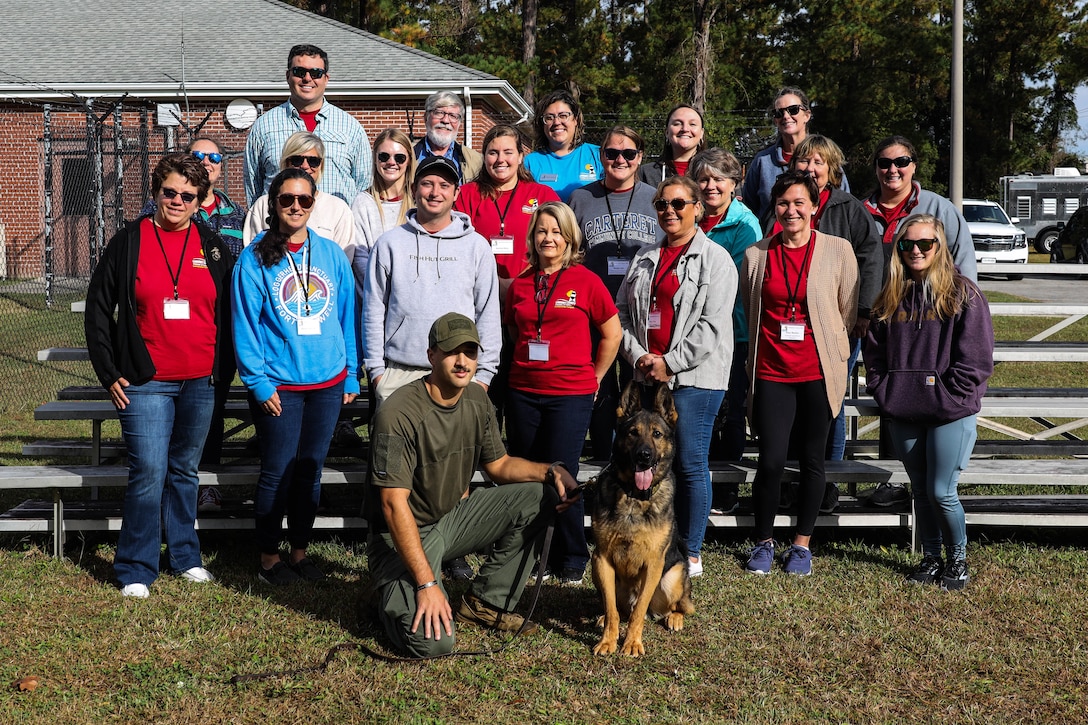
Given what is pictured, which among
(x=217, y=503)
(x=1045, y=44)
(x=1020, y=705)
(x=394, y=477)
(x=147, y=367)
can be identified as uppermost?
(x=1045, y=44)

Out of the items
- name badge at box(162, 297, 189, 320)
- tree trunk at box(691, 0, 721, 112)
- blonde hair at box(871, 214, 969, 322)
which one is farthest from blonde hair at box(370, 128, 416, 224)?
tree trunk at box(691, 0, 721, 112)

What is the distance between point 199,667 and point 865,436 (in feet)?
20.8

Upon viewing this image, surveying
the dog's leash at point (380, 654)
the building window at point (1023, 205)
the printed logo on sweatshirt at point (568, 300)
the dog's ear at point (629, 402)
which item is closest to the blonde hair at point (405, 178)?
the printed logo on sweatshirt at point (568, 300)

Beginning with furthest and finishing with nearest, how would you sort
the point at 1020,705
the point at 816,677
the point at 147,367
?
the point at 147,367 → the point at 816,677 → the point at 1020,705

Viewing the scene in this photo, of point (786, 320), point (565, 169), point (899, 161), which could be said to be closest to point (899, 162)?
point (899, 161)

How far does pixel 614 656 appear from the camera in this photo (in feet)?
14.6

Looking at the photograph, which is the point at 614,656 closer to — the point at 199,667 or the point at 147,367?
the point at 199,667

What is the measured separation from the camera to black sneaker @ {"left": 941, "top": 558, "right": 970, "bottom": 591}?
530 centimetres

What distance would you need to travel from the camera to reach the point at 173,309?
16.3ft

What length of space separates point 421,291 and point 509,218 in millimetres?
862

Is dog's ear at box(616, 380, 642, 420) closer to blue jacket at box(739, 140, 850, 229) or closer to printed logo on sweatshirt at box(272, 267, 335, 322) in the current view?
printed logo on sweatshirt at box(272, 267, 335, 322)

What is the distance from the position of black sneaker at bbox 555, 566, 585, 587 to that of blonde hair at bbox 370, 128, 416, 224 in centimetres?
213

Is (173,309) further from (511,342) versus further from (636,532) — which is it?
(636,532)

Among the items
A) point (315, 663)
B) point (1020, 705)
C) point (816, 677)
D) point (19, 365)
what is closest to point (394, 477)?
point (315, 663)
